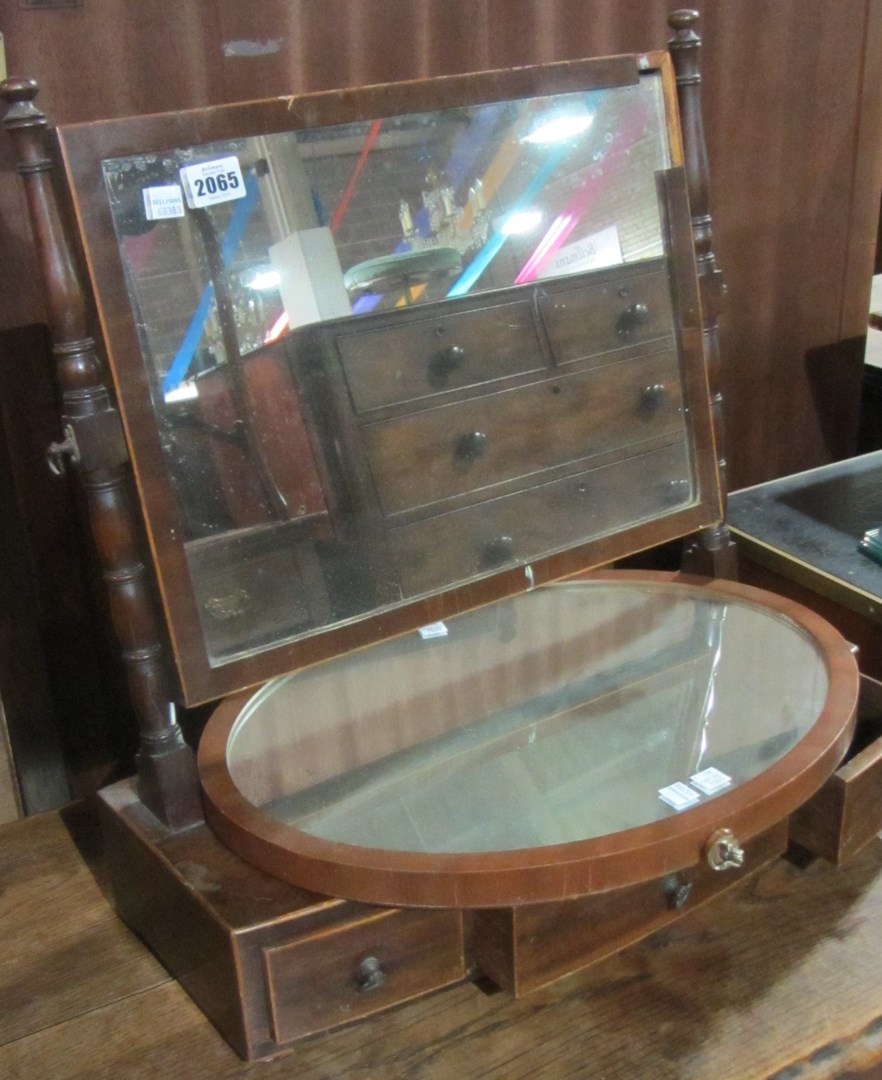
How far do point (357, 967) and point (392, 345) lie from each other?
0.45 m

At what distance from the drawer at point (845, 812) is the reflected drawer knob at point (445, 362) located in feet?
1.39

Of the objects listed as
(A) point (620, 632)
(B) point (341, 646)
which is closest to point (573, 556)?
(A) point (620, 632)

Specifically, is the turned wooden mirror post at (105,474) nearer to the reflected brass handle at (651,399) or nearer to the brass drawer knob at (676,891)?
the brass drawer knob at (676,891)

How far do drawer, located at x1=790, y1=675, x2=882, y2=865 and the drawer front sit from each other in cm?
28

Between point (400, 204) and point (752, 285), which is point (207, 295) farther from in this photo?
point (752, 285)

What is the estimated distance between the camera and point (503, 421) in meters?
0.95

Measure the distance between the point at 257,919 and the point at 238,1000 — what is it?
2.3 inches

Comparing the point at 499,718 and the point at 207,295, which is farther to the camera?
the point at 499,718

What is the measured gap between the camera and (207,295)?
0.82 meters

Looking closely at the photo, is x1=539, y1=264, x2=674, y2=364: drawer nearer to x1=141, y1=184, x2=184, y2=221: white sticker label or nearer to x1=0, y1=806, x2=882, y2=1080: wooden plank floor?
x1=141, y1=184, x2=184, y2=221: white sticker label

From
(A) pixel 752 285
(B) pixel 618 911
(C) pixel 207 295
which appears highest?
(C) pixel 207 295

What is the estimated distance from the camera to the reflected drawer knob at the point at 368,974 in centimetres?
75

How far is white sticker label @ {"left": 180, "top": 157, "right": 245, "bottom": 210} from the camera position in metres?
0.79

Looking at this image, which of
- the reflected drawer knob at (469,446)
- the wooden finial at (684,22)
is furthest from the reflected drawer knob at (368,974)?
the wooden finial at (684,22)
